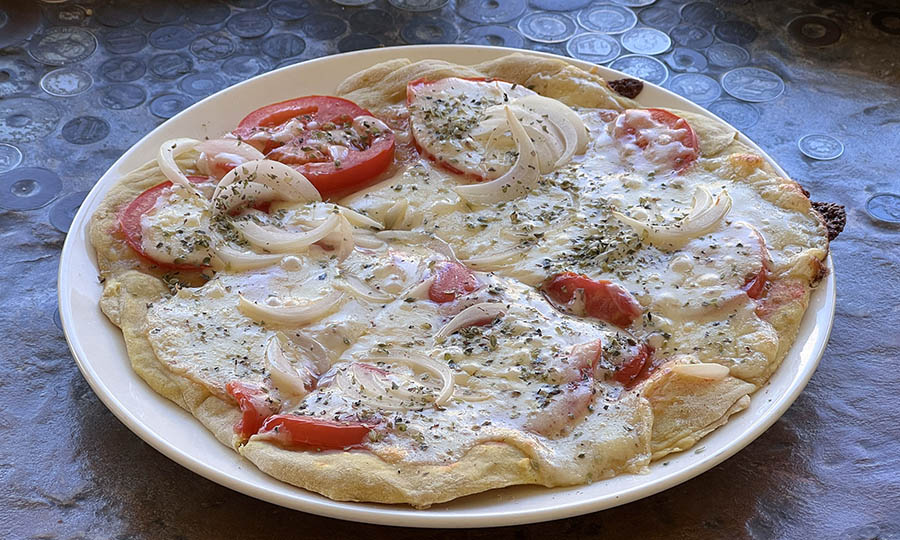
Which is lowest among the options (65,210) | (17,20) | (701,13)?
(65,210)

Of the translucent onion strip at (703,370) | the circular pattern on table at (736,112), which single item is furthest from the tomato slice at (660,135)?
the translucent onion strip at (703,370)

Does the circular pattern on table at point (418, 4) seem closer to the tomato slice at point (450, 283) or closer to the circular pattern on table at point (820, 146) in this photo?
the circular pattern on table at point (820, 146)

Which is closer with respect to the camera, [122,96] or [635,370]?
[635,370]

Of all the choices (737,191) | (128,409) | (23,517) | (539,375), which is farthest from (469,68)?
(23,517)

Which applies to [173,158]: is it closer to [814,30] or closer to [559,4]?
[559,4]

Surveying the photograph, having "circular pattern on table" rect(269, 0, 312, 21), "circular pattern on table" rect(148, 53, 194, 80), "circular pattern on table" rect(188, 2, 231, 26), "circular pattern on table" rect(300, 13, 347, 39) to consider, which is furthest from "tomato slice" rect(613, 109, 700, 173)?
"circular pattern on table" rect(188, 2, 231, 26)

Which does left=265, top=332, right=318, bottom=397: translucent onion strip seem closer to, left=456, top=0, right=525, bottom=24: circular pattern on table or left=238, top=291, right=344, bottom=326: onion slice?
left=238, top=291, right=344, bottom=326: onion slice

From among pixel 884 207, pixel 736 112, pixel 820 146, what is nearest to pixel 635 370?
pixel 884 207
